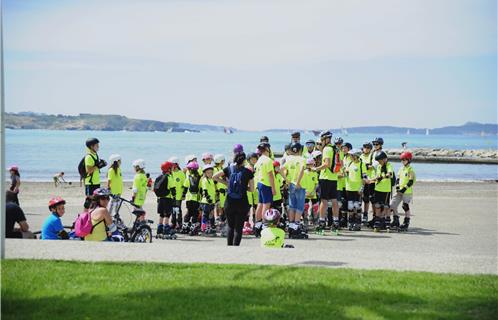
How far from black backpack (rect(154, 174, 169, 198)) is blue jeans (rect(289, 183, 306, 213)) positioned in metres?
2.67

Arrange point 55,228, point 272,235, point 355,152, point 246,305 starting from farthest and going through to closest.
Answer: point 355,152 < point 55,228 < point 272,235 < point 246,305

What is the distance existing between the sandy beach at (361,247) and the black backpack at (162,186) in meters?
1.05

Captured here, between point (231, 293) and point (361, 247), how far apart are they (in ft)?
22.6

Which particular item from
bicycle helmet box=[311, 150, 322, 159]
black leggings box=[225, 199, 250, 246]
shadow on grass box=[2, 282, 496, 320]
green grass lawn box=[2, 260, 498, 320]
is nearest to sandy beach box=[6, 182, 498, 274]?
black leggings box=[225, 199, 250, 246]

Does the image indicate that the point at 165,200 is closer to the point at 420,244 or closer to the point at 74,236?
the point at 74,236

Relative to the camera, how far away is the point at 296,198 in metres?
15.8

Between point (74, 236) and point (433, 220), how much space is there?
11.7 m

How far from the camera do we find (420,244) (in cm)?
1494

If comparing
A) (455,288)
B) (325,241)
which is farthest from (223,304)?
(325,241)

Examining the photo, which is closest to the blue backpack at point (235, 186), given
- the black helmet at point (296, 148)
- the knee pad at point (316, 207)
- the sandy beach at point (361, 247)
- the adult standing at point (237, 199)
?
the adult standing at point (237, 199)

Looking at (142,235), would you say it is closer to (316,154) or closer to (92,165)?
(92,165)

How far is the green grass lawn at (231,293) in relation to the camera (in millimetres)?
7078

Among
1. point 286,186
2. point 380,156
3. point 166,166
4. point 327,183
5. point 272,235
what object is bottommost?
point 272,235

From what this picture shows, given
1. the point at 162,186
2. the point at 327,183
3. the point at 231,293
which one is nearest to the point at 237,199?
the point at 162,186
